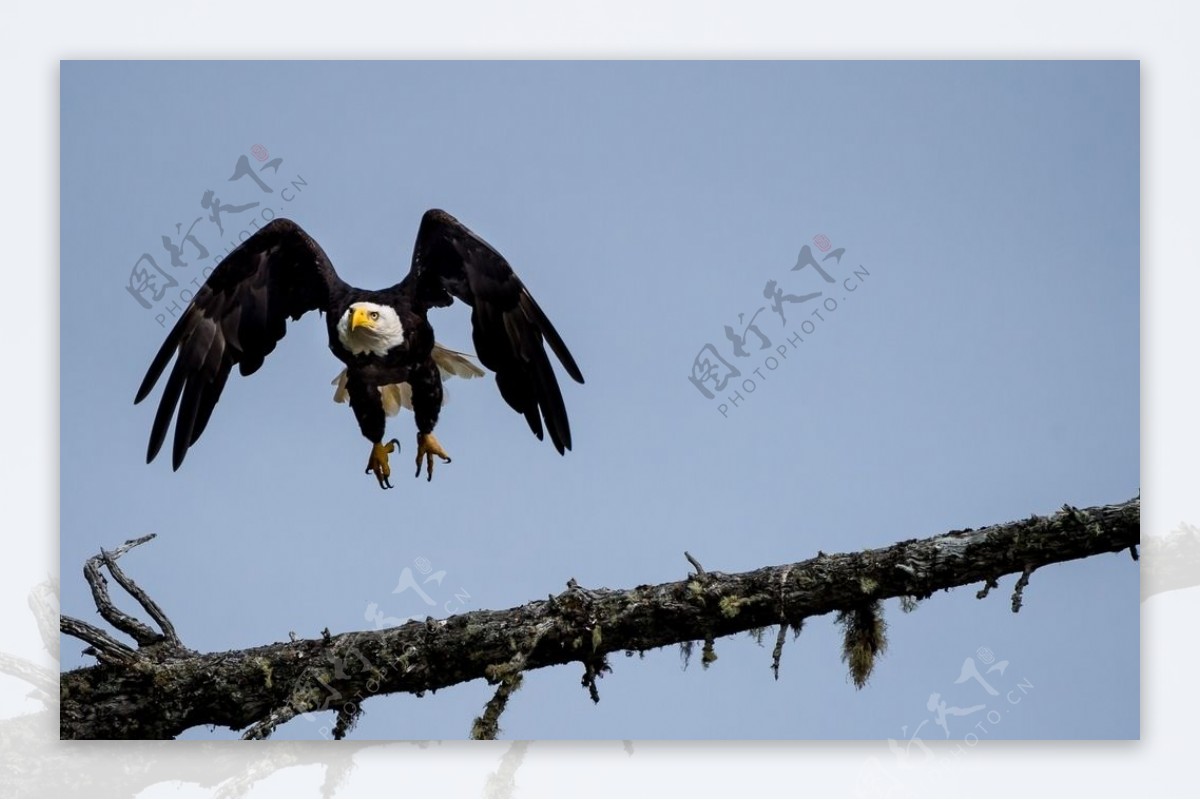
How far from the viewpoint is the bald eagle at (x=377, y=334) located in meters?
4.05

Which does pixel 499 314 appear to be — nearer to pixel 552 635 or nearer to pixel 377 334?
pixel 377 334

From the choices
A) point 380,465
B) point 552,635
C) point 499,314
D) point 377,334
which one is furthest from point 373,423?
point 552,635

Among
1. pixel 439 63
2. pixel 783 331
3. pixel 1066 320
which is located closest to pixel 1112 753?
pixel 1066 320

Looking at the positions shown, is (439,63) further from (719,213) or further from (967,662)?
(967,662)

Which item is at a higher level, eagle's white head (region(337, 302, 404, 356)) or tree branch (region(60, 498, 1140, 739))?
eagle's white head (region(337, 302, 404, 356))

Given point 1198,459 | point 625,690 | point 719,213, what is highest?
point 719,213

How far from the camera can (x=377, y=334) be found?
13.3 ft

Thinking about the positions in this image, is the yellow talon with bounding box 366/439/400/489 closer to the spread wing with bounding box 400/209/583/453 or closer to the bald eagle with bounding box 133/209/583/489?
the bald eagle with bounding box 133/209/583/489

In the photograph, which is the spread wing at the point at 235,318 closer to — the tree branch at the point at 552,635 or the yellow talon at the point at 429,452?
the yellow talon at the point at 429,452

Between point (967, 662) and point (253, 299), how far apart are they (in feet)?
7.87

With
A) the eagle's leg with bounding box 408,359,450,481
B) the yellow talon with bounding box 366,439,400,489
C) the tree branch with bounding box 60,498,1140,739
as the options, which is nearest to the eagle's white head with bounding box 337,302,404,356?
the eagle's leg with bounding box 408,359,450,481

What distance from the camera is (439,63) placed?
13.3 feet

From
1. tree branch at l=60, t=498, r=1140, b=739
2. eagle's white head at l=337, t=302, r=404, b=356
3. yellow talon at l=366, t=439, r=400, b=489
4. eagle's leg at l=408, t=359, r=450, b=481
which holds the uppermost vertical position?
eagle's white head at l=337, t=302, r=404, b=356

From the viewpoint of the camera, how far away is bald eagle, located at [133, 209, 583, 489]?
13.3 feet
